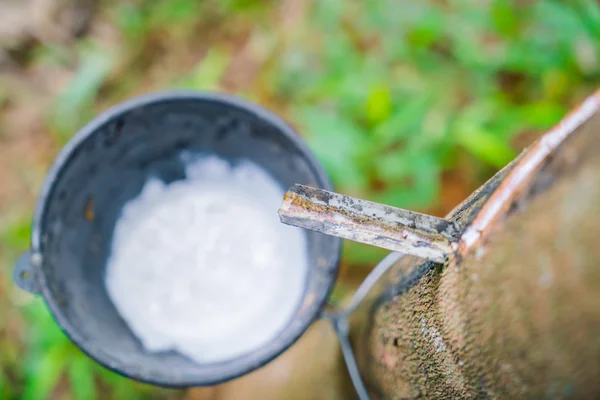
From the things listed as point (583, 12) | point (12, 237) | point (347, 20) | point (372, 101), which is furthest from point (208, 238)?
point (583, 12)

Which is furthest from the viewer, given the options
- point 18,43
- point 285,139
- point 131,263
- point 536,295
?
point 18,43

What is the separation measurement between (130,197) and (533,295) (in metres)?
0.72

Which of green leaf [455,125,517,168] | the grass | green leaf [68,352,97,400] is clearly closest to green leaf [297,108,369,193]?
the grass

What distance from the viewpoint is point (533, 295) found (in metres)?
0.26

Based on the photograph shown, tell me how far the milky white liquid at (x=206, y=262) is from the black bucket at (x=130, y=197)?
0.08 ft

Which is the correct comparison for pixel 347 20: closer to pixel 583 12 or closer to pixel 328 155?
pixel 328 155

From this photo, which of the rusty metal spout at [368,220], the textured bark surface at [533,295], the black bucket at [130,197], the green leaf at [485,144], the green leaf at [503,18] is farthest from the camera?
the green leaf at [503,18]

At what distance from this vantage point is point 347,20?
4.51ft

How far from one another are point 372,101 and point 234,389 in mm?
787

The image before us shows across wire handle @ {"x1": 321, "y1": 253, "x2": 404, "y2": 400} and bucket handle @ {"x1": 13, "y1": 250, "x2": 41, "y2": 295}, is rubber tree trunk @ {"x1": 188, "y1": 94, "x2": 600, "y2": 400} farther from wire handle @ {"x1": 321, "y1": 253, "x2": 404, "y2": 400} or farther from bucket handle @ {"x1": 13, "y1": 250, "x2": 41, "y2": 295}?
bucket handle @ {"x1": 13, "y1": 250, "x2": 41, "y2": 295}

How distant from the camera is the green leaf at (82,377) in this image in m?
1.15

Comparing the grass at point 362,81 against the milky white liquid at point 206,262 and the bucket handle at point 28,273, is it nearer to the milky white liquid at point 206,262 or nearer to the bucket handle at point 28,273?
the milky white liquid at point 206,262

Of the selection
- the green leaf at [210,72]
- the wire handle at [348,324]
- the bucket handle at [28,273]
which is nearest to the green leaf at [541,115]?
the wire handle at [348,324]

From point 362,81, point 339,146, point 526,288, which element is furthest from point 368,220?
point 362,81
